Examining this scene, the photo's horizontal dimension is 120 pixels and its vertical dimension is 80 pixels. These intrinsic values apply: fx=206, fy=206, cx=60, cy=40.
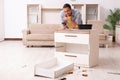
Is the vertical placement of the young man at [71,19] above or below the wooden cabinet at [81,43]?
above

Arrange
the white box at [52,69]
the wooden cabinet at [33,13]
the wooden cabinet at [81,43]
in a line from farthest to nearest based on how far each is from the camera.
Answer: the wooden cabinet at [33,13]
the wooden cabinet at [81,43]
the white box at [52,69]

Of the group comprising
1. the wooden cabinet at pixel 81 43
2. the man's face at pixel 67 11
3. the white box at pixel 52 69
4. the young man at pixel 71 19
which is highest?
the man's face at pixel 67 11

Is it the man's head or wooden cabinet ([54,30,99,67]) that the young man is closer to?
the man's head

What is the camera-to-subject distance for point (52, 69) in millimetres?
3666

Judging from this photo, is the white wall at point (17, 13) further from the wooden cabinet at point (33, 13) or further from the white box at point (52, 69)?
the white box at point (52, 69)

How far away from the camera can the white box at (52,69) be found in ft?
10.7

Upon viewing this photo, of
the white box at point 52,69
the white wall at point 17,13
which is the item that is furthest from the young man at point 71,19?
the white wall at point 17,13

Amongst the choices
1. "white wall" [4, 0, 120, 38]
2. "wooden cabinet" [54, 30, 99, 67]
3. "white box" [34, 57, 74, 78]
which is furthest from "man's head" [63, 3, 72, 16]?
"white wall" [4, 0, 120, 38]

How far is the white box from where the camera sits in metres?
3.25

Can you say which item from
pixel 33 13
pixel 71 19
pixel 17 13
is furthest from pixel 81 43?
pixel 17 13

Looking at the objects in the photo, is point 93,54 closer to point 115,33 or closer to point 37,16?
point 115,33

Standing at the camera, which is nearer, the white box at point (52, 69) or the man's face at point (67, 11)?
the white box at point (52, 69)

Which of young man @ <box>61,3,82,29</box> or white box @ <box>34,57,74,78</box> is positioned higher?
young man @ <box>61,3,82,29</box>

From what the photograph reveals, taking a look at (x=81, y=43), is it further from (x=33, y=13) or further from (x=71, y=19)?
(x=33, y=13)
